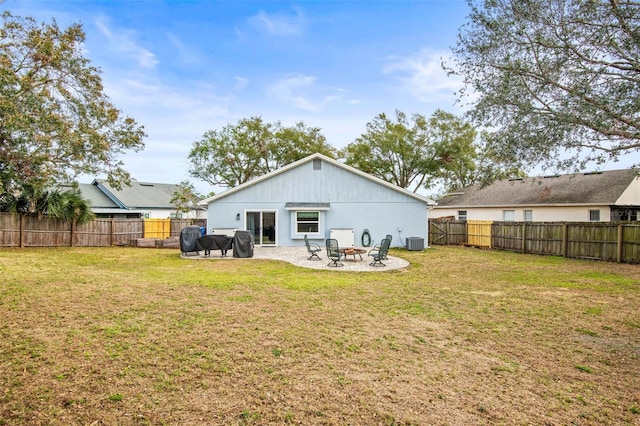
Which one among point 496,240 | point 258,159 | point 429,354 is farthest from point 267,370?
point 258,159

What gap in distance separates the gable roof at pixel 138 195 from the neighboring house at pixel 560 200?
85.8 ft

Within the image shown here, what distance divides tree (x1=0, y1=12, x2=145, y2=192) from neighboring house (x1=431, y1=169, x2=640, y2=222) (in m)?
22.1

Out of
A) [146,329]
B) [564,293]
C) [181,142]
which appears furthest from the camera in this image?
[181,142]

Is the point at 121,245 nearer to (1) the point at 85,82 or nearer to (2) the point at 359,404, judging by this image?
(1) the point at 85,82

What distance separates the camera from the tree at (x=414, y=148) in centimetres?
3244

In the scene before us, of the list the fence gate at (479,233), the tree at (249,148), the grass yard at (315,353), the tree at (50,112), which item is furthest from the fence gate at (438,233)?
the tree at (50,112)

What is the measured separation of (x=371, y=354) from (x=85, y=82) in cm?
1971

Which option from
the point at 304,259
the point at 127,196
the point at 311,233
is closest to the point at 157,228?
the point at 311,233

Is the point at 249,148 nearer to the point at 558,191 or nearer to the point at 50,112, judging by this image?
the point at 50,112

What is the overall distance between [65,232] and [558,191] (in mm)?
29920

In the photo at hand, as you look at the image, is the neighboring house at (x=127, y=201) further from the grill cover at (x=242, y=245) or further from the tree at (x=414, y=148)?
the tree at (x=414, y=148)

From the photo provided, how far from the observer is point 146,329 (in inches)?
210

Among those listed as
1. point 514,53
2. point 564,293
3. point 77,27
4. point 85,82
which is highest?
point 77,27

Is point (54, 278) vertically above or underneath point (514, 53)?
underneath
